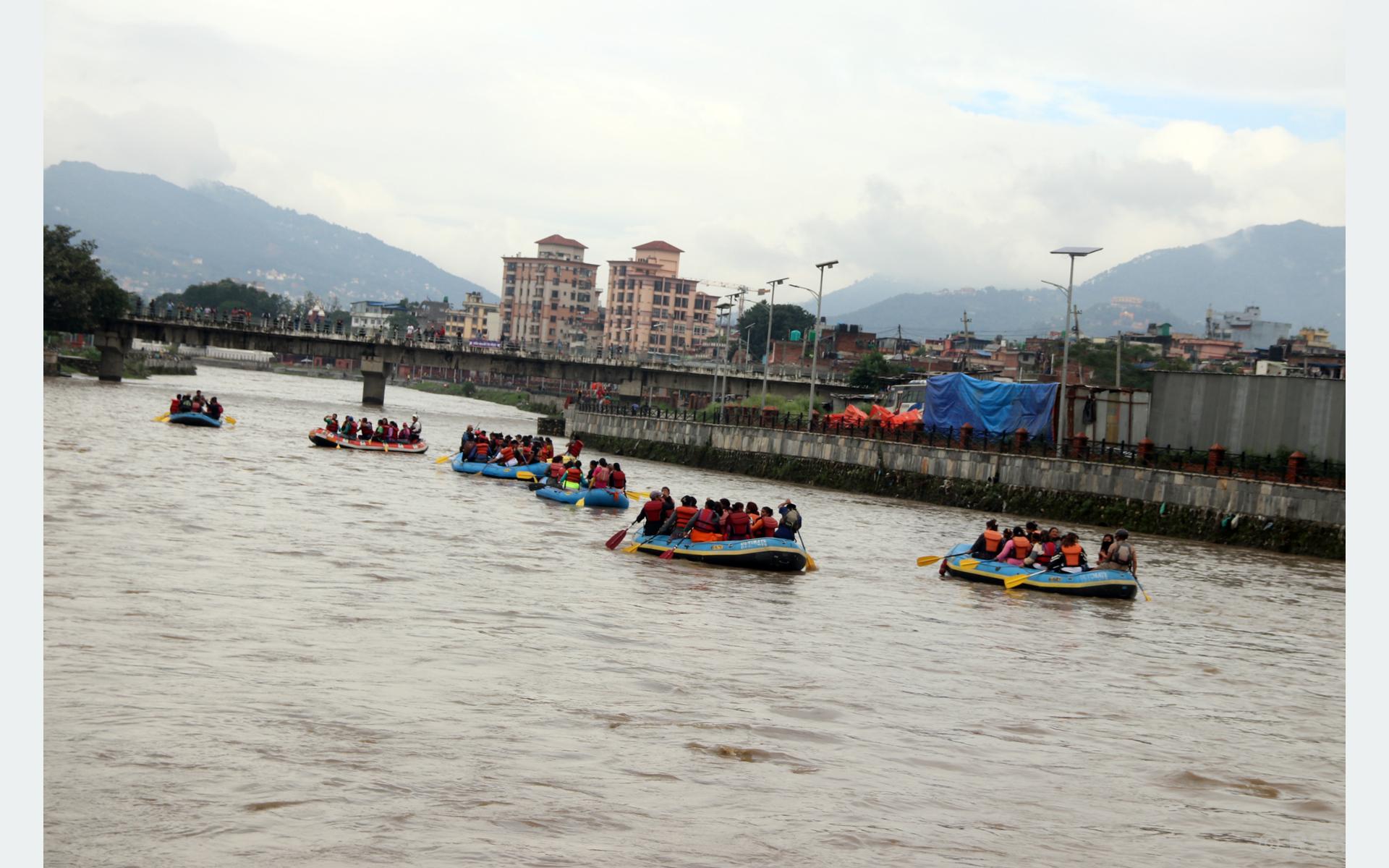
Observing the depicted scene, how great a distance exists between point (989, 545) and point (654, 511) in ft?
25.7

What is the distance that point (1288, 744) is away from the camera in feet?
56.6

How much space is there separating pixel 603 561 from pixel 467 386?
172232mm

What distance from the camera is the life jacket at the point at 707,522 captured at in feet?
100

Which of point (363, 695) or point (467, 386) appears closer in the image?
point (363, 695)

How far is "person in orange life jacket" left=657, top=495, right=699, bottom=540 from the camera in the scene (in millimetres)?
31098

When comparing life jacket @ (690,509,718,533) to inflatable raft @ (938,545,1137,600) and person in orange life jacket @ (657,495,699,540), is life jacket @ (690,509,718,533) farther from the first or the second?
→ inflatable raft @ (938,545,1137,600)

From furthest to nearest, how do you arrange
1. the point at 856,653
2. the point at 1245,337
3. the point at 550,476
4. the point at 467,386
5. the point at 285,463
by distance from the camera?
the point at 467,386 → the point at 1245,337 → the point at 285,463 → the point at 550,476 → the point at 856,653

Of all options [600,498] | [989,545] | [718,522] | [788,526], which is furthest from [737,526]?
[600,498]

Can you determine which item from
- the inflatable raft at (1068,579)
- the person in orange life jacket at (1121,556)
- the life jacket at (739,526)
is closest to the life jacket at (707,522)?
the life jacket at (739,526)

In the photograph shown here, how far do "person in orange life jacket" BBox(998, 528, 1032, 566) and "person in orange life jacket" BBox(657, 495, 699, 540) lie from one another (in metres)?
7.13

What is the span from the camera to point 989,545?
30.2 metres

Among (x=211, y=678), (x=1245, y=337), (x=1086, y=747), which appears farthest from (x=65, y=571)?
(x=1245, y=337)

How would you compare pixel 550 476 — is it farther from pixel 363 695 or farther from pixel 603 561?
pixel 363 695

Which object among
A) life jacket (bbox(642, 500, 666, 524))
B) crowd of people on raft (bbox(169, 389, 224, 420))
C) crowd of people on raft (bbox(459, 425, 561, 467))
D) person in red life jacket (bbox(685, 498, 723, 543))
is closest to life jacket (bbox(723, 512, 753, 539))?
person in red life jacket (bbox(685, 498, 723, 543))
